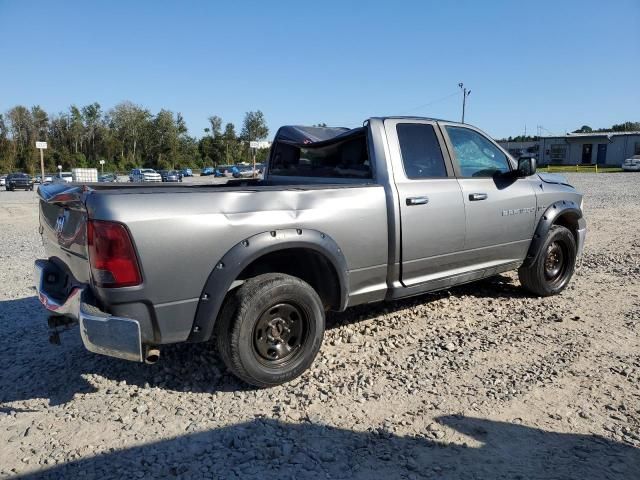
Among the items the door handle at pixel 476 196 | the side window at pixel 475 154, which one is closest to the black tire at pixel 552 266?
the side window at pixel 475 154

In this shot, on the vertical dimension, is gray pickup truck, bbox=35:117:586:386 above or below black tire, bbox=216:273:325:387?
above

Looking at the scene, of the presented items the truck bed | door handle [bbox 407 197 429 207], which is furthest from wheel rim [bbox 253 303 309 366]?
door handle [bbox 407 197 429 207]

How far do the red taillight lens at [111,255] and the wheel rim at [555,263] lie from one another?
446cm

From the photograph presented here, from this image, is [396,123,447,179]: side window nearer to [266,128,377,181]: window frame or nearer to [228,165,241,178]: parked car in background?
[266,128,377,181]: window frame

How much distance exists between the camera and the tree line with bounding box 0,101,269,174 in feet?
262

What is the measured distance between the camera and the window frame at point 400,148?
4160mm

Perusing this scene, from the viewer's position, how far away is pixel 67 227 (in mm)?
3291

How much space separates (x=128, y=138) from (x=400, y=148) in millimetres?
94475

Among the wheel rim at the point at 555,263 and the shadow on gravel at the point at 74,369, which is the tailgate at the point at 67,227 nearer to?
the shadow on gravel at the point at 74,369

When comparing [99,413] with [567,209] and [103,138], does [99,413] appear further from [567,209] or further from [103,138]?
[103,138]

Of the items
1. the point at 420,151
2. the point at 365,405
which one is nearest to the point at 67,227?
the point at 365,405

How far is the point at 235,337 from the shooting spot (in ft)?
10.6

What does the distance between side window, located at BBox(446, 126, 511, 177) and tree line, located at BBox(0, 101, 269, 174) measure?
247 feet

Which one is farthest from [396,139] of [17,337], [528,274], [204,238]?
[17,337]
